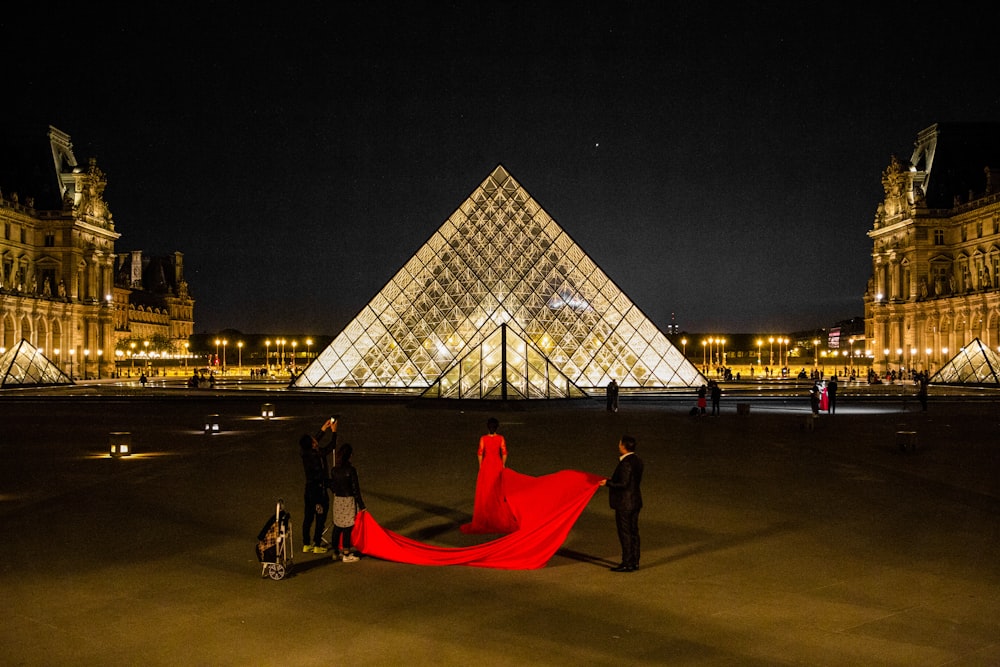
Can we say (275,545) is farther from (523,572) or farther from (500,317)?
(500,317)

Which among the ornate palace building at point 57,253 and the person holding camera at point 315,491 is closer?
the person holding camera at point 315,491

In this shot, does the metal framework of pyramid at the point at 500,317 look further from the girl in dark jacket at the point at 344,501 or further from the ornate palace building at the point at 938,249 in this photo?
the ornate palace building at the point at 938,249

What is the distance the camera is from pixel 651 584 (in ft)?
22.2

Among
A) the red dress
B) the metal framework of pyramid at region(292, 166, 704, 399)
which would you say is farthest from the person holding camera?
the metal framework of pyramid at region(292, 166, 704, 399)

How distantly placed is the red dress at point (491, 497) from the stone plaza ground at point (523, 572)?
350 mm

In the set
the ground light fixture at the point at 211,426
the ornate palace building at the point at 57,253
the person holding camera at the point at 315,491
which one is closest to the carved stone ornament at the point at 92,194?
the ornate palace building at the point at 57,253

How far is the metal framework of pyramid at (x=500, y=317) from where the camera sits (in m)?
37.5

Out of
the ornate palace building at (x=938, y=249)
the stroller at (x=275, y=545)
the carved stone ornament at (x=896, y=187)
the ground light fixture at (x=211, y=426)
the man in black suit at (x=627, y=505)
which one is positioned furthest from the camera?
the carved stone ornament at (x=896, y=187)

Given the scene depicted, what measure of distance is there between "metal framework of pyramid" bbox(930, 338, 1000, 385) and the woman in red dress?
45.1 metres

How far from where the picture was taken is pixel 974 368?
48.6m

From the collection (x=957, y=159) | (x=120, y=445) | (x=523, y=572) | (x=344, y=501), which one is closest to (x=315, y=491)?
(x=344, y=501)

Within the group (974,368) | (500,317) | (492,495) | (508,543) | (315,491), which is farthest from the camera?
(974,368)

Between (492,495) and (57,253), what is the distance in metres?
70.4

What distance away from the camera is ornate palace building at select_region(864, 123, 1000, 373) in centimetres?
6319
